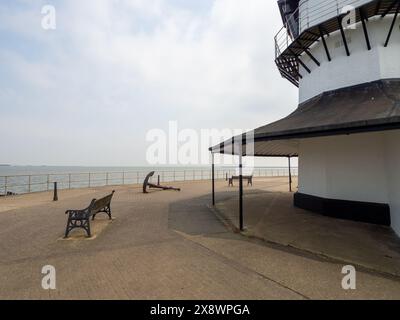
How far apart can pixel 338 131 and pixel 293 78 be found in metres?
10.1

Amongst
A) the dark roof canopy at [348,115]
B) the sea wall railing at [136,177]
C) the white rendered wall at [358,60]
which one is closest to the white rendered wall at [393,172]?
the dark roof canopy at [348,115]

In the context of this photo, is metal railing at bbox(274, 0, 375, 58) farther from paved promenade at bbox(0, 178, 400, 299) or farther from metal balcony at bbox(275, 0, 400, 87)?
paved promenade at bbox(0, 178, 400, 299)

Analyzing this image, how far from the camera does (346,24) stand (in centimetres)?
973

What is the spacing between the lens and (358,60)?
385 inches

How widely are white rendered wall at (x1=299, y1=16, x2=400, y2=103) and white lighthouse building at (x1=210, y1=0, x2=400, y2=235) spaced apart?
30 mm

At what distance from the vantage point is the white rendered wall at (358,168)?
7.47 meters

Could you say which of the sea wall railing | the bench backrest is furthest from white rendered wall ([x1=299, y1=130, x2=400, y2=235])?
the sea wall railing

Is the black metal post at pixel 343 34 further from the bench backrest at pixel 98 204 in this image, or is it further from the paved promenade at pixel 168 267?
the bench backrest at pixel 98 204

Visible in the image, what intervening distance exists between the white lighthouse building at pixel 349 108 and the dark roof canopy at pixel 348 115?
0.03m

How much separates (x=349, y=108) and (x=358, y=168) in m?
2.47

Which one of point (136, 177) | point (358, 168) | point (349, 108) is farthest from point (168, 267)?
point (136, 177)

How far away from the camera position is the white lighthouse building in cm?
767
